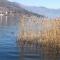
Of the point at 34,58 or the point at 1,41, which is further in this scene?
the point at 1,41

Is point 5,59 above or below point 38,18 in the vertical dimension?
below

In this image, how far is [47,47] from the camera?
16328 millimetres

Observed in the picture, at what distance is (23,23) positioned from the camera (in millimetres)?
17422

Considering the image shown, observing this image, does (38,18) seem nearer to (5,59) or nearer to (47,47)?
(47,47)

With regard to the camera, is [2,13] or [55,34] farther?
[2,13]

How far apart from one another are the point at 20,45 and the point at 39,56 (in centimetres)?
234

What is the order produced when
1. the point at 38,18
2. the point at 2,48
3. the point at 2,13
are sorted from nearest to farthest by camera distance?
the point at 38,18 → the point at 2,48 → the point at 2,13

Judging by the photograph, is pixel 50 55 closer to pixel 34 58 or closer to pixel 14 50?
pixel 34 58

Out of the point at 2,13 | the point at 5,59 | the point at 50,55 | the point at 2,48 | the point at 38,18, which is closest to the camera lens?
the point at 5,59

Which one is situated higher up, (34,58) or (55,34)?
(55,34)

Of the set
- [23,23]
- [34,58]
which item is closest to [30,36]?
[23,23]

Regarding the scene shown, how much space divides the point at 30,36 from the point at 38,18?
1043mm

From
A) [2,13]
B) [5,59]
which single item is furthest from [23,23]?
[2,13]

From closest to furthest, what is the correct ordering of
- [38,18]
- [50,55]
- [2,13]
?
[50,55]
[38,18]
[2,13]
